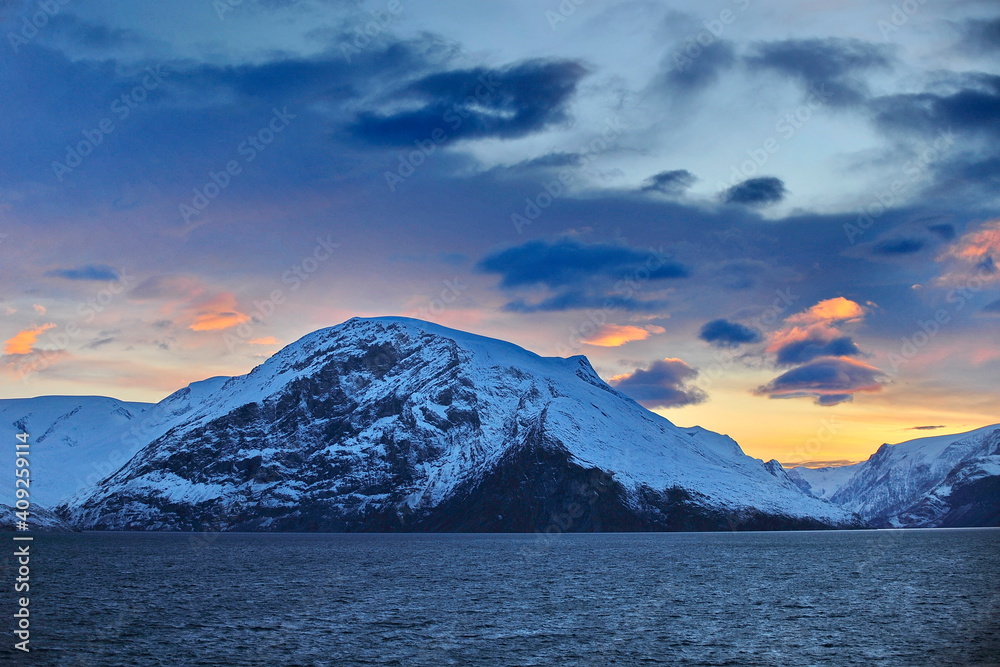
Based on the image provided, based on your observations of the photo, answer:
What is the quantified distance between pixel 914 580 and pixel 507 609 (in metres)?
78.9

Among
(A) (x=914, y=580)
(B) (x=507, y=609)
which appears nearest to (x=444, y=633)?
(B) (x=507, y=609)

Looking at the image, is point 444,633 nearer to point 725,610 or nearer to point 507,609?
point 507,609

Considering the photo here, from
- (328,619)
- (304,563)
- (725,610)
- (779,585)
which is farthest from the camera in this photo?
(304,563)

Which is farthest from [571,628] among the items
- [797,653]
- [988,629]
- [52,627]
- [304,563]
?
[304,563]

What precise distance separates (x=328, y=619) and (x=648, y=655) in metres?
36.5

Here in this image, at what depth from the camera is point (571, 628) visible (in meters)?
88.3

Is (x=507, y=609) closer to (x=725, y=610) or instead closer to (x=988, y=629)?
(x=725, y=610)

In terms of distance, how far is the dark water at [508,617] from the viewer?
72.3m

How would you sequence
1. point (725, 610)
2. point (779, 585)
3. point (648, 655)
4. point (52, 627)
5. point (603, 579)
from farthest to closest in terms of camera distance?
point (603, 579), point (779, 585), point (725, 610), point (52, 627), point (648, 655)

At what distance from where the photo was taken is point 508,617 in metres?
96.5

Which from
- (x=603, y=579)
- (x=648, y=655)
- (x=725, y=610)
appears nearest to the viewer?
(x=648, y=655)

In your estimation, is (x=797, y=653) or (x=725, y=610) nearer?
(x=797, y=653)

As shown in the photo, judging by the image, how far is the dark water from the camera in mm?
72312

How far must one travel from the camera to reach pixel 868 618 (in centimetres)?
9544
